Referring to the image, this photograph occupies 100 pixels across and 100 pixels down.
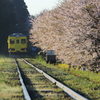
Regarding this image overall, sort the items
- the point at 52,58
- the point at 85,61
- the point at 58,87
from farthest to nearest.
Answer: the point at 52,58 < the point at 85,61 < the point at 58,87

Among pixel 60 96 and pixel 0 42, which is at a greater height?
pixel 0 42

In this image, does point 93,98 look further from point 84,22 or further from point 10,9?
point 10,9

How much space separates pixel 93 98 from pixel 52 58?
16600 mm

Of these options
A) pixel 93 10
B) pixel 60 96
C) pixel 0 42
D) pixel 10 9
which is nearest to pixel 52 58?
pixel 93 10

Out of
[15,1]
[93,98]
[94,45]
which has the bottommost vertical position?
[93,98]

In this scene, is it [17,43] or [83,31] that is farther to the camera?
[17,43]

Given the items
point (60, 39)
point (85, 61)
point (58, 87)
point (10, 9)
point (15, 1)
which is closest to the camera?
point (58, 87)

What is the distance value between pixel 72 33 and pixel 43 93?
21.6 ft

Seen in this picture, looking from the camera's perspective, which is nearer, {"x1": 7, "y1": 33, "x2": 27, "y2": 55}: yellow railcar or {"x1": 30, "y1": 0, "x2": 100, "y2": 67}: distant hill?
{"x1": 30, "y1": 0, "x2": 100, "y2": 67}: distant hill

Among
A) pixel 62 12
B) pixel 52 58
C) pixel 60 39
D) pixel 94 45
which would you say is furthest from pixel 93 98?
pixel 52 58

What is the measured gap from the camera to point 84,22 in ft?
45.3

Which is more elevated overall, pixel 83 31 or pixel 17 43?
pixel 17 43

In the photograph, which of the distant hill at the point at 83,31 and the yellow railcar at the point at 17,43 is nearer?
the distant hill at the point at 83,31

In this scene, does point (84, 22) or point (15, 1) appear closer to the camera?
point (84, 22)
